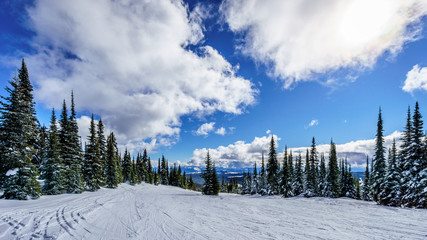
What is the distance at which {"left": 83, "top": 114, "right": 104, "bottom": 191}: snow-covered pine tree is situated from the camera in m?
27.4

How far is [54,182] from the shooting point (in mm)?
19578

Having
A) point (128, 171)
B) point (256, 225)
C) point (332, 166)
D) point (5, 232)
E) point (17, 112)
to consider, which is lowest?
point (128, 171)

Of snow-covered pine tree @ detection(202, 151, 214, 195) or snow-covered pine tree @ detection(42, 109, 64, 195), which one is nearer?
snow-covered pine tree @ detection(42, 109, 64, 195)

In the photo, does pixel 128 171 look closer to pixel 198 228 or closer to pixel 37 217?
pixel 37 217

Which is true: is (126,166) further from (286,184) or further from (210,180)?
(286,184)

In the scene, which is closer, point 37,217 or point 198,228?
point 198,228

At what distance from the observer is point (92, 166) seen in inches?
1133

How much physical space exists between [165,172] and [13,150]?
69.7 m

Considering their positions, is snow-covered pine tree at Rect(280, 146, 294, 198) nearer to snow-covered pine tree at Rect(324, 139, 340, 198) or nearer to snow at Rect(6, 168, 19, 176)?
snow-covered pine tree at Rect(324, 139, 340, 198)

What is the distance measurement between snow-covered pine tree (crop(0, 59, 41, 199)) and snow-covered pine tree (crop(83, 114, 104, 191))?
35.5ft

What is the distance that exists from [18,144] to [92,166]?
44.4 ft

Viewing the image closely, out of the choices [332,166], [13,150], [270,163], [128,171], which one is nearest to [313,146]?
[332,166]

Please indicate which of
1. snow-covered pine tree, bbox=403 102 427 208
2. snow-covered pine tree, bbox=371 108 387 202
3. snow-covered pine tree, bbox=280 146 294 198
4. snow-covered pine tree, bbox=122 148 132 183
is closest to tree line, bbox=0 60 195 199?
snow-covered pine tree, bbox=122 148 132 183

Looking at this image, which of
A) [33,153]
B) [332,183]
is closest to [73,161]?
[33,153]
